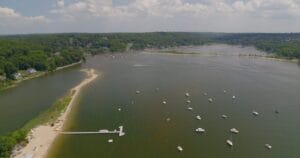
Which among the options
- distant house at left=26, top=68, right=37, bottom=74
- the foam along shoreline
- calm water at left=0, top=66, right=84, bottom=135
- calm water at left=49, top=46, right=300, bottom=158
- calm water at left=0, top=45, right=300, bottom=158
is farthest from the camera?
distant house at left=26, top=68, right=37, bottom=74

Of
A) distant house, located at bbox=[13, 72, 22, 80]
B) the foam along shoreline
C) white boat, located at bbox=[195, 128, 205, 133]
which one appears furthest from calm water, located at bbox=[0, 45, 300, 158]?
distant house, located at bbox=[13, 72, 22, 80]

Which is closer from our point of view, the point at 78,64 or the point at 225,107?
the point at 225,107

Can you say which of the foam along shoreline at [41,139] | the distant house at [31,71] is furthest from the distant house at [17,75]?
the foam along shoreline at [41,139]

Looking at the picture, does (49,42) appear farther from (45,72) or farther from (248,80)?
(248,80)

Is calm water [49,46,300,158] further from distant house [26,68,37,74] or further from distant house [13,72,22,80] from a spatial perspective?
distant house [26,68,37,74]

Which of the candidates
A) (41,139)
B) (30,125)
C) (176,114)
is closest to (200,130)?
(176,114)

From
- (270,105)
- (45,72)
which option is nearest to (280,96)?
(270,105)

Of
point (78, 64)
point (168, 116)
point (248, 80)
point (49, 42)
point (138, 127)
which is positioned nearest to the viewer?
point (138, 127)
